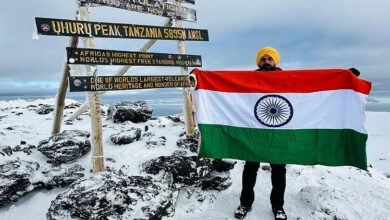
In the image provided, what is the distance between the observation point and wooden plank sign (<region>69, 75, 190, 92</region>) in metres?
4.71

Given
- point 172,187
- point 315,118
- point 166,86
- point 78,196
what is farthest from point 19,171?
point 315,118

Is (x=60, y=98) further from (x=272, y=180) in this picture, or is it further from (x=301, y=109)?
(x=301, y=109)

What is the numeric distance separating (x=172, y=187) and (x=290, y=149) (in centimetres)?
257

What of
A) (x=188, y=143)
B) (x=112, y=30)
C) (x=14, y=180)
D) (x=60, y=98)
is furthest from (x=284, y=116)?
(x=60, y=98)

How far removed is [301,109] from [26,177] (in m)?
5.69

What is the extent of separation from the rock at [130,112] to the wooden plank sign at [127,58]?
334 centimetres

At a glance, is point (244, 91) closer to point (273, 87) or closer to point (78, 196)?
point (273, 87)

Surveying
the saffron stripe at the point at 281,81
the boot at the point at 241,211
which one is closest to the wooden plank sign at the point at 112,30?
the saffron stripe at the point at 281,81

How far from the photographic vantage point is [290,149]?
4.02 metres

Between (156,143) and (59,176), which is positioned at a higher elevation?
(156,143)

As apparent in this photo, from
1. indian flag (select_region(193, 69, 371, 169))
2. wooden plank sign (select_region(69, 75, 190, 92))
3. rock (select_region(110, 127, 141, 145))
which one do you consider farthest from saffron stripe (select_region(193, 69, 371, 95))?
rock (select_region(110, 127, 141, 145))

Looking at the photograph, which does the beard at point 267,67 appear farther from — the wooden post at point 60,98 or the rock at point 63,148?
the wooden post at point 60,98

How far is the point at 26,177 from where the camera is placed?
4.61m

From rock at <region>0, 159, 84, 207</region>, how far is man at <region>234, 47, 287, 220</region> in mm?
3648
